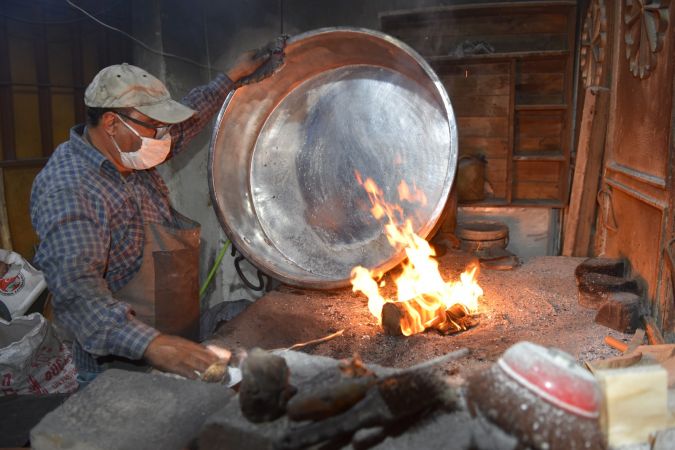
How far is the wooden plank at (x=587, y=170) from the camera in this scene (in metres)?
4.14

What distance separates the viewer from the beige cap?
2330 millimetres

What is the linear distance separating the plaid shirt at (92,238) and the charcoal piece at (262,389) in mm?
747

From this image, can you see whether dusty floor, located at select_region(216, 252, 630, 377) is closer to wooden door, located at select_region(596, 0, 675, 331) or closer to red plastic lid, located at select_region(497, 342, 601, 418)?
wooden door, located at select_region(596, 0, 675, 331)

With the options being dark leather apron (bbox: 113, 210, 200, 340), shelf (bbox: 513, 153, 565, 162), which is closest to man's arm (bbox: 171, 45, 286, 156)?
dark leather apron (bbox: 113, 210, 200, 340)

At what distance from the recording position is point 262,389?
1246mm

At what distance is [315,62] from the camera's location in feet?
11.8

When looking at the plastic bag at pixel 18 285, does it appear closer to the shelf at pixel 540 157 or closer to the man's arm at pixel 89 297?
the man's arm at pixel 89 297

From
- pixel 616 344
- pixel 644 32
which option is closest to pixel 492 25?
pixel 644 32

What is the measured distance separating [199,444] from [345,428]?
1.27 feet

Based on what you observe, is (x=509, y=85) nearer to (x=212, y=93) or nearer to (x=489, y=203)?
(x=489, y=203)

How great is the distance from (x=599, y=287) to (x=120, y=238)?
8.15ft

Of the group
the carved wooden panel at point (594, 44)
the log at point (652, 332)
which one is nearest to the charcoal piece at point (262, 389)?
the log at point (652, 332)

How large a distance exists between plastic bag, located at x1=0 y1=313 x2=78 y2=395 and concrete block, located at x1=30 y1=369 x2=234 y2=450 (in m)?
2.16

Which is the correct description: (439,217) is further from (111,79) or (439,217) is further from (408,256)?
(111,79)
